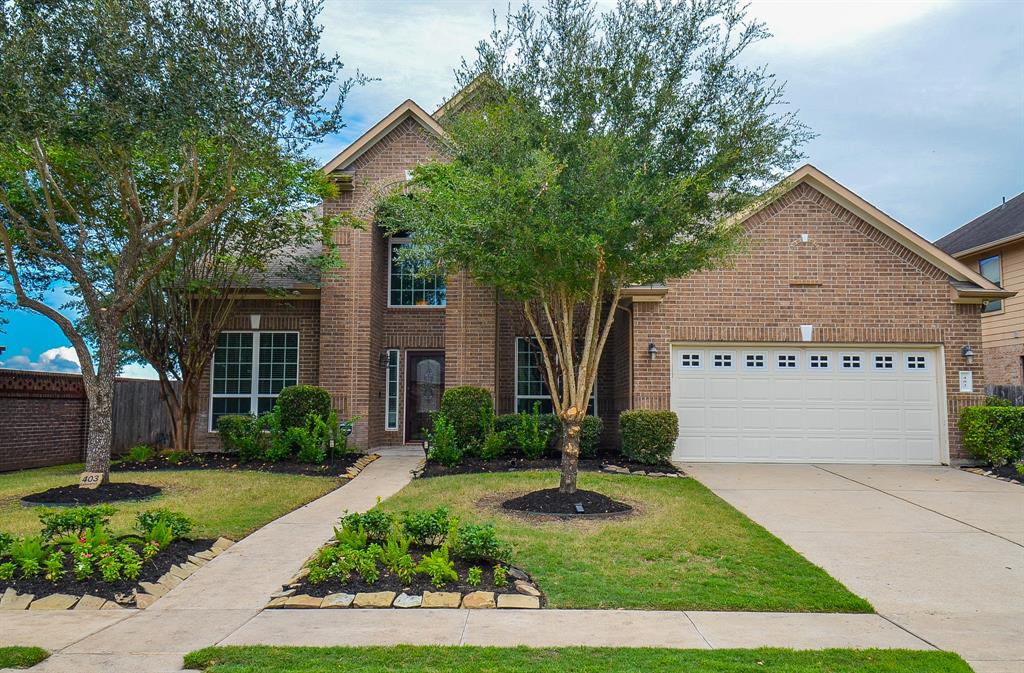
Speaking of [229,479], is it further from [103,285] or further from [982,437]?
[982,437]

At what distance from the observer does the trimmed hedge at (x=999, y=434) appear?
44.1ft

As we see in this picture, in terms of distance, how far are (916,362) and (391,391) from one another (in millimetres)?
10652

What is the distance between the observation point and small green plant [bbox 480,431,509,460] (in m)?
13.3

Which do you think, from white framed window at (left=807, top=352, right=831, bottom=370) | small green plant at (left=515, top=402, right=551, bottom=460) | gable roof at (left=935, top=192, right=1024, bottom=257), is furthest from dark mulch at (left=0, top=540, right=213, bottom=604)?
gable roof at (left=935, top=192, right=1024, bottom=257)

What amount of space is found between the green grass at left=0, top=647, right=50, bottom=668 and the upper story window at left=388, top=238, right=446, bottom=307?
12.3 metres

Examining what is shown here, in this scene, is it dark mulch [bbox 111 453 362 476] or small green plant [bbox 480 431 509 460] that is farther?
small green plant [bbox 480 431 509 460]

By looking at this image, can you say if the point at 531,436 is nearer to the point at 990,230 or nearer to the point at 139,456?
the point at 139,456

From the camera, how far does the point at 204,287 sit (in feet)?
46.5

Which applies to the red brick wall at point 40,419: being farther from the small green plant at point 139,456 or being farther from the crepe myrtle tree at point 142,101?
the crepe myrtle tree at point 142,101

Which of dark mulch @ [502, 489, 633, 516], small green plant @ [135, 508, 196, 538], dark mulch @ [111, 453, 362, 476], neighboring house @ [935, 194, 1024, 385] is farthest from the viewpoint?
neighboring house @ [935, 194, 1024, 385]

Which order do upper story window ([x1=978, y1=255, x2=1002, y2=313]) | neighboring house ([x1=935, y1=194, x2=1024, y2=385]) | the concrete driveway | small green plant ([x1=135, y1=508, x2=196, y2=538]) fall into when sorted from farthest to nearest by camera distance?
upper story window ([x1=978, y1=255, x2=1002, y2=313]) → neighboring house ([x1=935, y1=194, x2=1024, y2=385]) → small green plant ([x1=135, y1=508, x2=196, y2=538]) → the concrete driveway

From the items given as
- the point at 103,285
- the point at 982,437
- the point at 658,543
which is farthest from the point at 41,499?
the point at 982,437

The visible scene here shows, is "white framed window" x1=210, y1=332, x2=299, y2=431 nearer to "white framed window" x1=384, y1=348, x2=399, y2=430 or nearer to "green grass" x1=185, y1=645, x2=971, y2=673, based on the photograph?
"white framed window" x1=384, y1=348, x2=399, y2=430

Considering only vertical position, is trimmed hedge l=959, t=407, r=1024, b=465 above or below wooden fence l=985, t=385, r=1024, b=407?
below
